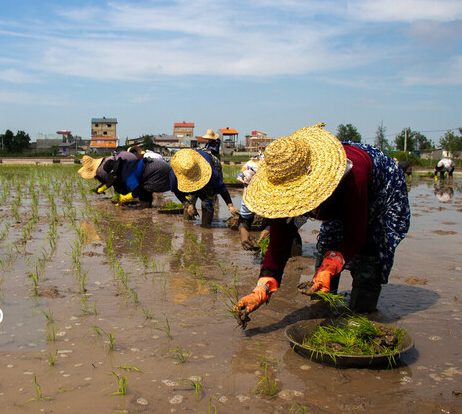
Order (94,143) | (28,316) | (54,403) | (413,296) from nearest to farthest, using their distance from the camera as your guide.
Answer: (54,403) → (28,316) → (413,296) → (94,143)

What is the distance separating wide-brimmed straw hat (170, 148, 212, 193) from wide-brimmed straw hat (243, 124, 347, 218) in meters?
3.94

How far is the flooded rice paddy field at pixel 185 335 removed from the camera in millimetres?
2336

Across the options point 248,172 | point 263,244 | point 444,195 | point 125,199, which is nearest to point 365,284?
point 263,244

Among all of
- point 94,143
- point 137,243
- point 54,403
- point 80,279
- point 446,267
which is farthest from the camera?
point 94,143

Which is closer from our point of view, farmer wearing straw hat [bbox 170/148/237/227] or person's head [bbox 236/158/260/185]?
person's head [bbox 236/158/260/185]

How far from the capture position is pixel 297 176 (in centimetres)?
263

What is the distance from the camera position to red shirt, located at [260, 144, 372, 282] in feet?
8.93

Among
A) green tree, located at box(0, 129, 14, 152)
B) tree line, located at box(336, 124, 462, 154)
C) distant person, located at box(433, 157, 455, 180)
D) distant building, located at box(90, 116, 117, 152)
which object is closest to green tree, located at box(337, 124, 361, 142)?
tree line, located at box(336, 124, 462, 154)

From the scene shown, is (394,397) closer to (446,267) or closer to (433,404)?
(433,404)

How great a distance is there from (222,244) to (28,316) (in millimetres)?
2904

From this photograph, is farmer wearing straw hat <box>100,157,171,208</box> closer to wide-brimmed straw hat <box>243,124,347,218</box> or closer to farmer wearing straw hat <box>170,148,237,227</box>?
farmer wearing straw hat <box>170,148,237,227</box>

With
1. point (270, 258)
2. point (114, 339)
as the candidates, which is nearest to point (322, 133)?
point (270, 258)

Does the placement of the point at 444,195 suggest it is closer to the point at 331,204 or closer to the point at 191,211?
the point at 191,211

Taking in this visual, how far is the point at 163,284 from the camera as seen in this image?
4.18m
